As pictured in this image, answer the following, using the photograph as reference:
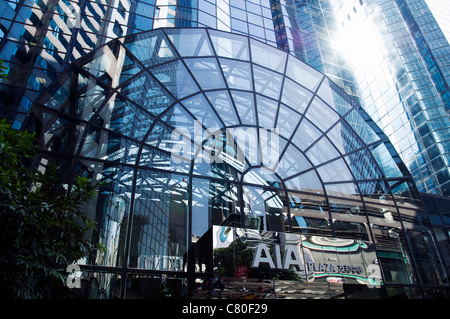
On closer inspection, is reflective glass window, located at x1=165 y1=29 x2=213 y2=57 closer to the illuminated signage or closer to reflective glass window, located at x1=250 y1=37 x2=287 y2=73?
reflective glass window, located at x1=250 y1=37 x2=287 y2=73

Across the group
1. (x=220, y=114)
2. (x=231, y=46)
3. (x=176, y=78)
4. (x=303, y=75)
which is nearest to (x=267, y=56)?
A: (x=231, y=46)

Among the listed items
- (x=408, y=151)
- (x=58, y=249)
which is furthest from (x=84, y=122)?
(x=408, y=151)

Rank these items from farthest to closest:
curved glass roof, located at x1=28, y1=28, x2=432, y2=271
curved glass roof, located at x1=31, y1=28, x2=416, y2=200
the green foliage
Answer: curved glass roof, located at x1=31, y1=28, x2=416, y2=200 < curved glass roof, located at x1=28, y1=28, x2=432, y2=271 < the green foliage

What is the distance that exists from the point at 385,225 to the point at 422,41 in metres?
35.8

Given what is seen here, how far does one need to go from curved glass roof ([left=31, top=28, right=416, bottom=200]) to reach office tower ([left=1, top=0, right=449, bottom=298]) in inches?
2.1

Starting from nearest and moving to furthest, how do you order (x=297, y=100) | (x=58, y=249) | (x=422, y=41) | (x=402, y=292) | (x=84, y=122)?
1. (x=58, y=249)
2. (x=84, y=122)
3. (x=402, y=292)
4. (x=297, y=100)
5. (x=422, y=41)

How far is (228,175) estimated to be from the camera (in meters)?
13.9

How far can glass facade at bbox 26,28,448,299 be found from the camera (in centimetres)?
1039

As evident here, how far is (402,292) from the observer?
1305 cm

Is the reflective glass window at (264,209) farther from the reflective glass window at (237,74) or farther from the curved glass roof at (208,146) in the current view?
the reflective glass window at (237,74)

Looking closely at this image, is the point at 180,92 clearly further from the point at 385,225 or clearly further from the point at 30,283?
the point at 385,225

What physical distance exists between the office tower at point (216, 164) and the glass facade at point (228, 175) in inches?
1.9

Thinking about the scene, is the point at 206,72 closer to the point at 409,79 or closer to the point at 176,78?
the point at 176,78

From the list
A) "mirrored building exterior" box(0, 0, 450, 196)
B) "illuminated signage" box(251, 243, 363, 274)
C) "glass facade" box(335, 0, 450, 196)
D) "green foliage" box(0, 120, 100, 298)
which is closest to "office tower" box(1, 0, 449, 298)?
"illuminated signage" box(251, 243, 363, 274)
